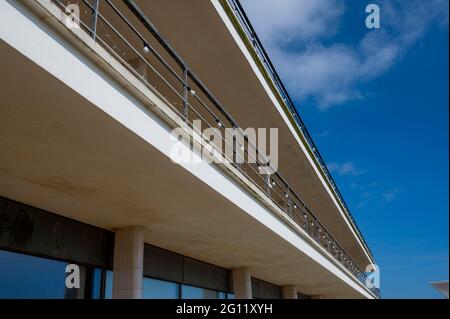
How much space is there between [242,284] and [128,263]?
6.20 meters

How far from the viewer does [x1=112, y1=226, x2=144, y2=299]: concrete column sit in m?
9.02

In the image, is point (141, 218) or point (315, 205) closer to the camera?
point (141, 218)

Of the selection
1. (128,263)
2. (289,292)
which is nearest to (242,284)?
(289,292)

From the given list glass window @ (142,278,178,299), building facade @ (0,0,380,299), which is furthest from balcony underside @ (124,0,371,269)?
glass window @ (142,278,178,299)

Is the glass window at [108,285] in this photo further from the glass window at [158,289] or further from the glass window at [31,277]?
the glass window at [158,289]

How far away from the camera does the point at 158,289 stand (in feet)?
36.5

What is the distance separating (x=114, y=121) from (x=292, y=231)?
796cm

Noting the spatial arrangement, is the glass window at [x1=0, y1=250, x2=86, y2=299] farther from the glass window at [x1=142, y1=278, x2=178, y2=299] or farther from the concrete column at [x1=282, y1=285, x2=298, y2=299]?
the concrete column at [x1=282, y1=285, x2=298, y2=299]

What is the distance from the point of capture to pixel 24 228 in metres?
7.63

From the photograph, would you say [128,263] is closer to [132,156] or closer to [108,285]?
[108,285]

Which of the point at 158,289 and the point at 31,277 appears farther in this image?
the point at 158,289
